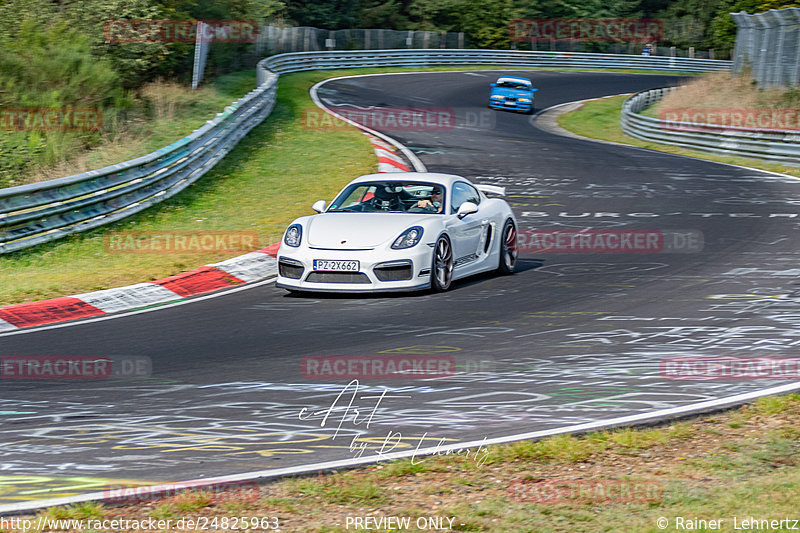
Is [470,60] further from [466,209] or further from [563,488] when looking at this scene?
[563,488]

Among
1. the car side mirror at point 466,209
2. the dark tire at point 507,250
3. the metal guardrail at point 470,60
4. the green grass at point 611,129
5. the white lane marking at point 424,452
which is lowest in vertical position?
the green grass at point 611,129

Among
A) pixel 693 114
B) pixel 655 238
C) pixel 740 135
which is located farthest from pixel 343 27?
pixel 655 238

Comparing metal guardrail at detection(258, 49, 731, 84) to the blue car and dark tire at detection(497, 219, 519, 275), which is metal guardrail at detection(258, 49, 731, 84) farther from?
dark tire at detection(497, 219, 519, 275)

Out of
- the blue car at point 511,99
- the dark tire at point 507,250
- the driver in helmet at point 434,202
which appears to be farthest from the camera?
the blue car at point 511,99

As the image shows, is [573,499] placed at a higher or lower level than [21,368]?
higher

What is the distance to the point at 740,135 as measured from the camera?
83.6 feet

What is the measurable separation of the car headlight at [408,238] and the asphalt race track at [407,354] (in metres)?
0.56

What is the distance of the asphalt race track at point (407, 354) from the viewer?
5.59 metres

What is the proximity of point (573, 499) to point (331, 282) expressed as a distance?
607cm

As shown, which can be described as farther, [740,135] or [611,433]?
[740,135]

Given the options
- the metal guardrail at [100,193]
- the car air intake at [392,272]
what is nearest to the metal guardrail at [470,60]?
the metal guardrail at [100,193]

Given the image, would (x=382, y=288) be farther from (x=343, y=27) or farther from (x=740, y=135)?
(x=343, y=27)

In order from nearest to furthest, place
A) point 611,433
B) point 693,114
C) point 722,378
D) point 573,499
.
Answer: point 573,499 < point 611,433 < point 722,378 < point 693,114

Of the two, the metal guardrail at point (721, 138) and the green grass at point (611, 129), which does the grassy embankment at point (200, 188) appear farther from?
the metal guardrail at point (721, 138)
